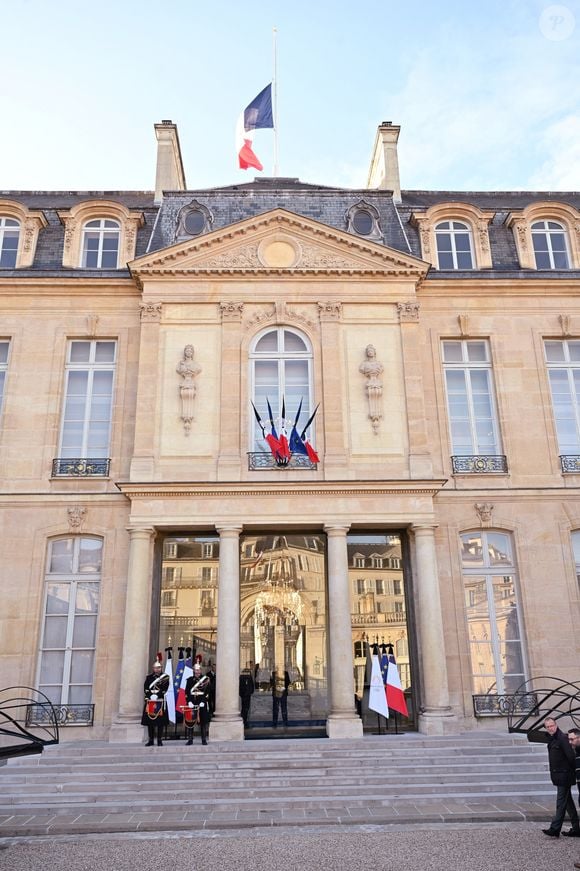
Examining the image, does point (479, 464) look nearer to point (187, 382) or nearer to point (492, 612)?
point (492, 612)

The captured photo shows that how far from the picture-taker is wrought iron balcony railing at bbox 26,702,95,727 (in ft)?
40.3

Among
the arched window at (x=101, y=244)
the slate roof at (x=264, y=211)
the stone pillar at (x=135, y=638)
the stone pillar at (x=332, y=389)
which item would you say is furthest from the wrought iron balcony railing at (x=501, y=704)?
the arched window at (x=101, y=244)

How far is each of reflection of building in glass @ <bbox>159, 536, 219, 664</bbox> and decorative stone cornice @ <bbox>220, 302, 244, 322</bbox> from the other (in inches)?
184

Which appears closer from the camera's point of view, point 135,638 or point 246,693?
point 135,638

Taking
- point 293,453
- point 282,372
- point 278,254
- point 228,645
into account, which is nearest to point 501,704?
point 228,645

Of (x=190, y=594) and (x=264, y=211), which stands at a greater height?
(x=264, y=211)

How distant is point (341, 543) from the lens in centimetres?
1286

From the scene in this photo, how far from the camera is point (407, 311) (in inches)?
572

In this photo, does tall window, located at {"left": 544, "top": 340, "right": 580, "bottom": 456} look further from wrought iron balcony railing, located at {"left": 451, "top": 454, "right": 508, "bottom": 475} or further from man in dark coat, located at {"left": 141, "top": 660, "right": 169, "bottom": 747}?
man in dark coat, located at {"left": 141, "top": 660, "right": 169, "bottom": 747}

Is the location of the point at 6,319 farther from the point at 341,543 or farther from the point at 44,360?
the point at 341,543

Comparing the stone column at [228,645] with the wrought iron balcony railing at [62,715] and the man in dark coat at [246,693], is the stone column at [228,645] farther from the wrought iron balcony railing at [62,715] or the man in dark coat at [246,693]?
the wrought iron balcony railing at [62,715]

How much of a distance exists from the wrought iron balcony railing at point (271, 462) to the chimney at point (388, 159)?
7891 millimetres

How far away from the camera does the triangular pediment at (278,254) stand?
14.5 metres

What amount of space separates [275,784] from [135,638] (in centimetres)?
374
